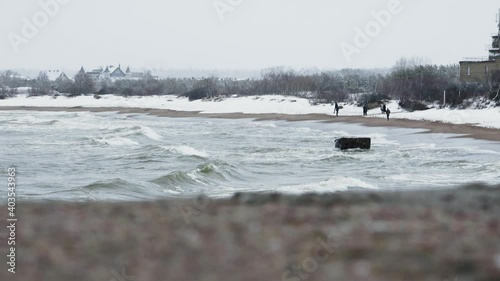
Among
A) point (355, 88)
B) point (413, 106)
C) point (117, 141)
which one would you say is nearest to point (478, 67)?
point (413, 106)

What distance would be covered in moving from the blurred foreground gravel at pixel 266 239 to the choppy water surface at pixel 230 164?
12.1 meters

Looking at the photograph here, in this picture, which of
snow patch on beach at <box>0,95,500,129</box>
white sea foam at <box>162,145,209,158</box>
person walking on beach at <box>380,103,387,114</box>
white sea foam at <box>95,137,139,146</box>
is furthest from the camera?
person walking on beach at <box>380,103,387,114</box>

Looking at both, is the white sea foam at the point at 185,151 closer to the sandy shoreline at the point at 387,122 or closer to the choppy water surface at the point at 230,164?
the choppy water surface at the point at 230,164

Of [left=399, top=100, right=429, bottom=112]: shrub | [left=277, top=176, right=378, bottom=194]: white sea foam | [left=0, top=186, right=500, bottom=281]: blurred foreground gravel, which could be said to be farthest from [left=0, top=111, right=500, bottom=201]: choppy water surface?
[left=399, top=100, right=429, bottom=112]: shrub

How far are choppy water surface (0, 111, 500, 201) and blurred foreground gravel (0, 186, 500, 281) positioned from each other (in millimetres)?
12134

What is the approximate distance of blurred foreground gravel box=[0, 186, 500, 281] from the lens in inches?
217

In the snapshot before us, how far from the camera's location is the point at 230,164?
93.5 feet

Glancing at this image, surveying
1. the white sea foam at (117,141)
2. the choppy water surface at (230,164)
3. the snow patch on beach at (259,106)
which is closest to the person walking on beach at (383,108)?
the snow patch on beach at (259,106)

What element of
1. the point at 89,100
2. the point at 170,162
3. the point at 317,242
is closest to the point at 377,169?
the point at 170,162

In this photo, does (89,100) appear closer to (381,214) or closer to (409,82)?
(409,82)

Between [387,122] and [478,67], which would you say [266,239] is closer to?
[387,122]

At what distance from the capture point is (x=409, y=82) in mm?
88938

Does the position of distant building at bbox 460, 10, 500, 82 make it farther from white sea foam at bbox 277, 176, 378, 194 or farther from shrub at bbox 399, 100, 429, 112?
white sea foam at bbox 277, 176, 378, 194

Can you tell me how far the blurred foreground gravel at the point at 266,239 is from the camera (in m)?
5.51
